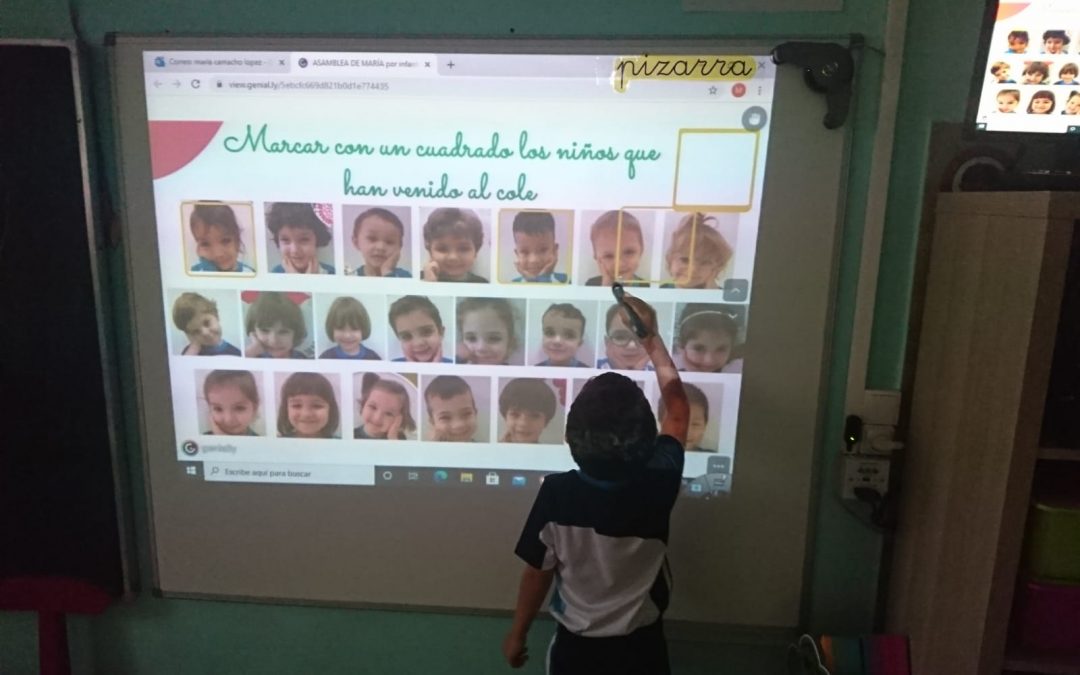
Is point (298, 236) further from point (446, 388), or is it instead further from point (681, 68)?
point (681, 68)

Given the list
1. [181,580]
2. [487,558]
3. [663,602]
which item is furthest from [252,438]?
[663,602]

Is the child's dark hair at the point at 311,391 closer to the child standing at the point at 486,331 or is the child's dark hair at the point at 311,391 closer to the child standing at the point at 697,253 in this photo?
the child standing at the point at 486,331

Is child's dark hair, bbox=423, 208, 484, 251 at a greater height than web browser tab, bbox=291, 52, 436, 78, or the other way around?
web browser tab, bbox=291, 52, 436, 78

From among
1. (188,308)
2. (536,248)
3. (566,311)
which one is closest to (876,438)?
(566,311)

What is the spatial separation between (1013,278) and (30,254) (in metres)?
1.95

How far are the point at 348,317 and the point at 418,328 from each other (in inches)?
6.2

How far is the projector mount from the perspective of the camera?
1.32m

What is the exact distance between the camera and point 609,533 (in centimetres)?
121

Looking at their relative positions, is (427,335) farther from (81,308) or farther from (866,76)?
(866,76)

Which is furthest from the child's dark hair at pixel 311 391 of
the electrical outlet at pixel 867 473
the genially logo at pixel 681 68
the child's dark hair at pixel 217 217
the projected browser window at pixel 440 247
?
the electrical outlet at pixel 867 473

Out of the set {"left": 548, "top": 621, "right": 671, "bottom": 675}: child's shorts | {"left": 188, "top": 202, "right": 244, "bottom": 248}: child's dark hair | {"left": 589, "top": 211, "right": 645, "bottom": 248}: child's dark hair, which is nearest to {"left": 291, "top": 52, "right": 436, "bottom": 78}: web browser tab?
{"left": 188, "top": 202, "right": 244, "bottom": 248}: child's dark hair

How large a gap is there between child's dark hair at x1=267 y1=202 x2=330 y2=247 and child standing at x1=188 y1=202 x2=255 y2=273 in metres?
0.09

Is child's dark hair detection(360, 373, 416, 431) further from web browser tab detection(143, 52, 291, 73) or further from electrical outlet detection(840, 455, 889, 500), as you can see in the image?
electrical outlet detection(840, 455, 889, 500)

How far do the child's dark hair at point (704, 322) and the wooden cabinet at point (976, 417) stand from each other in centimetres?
40
